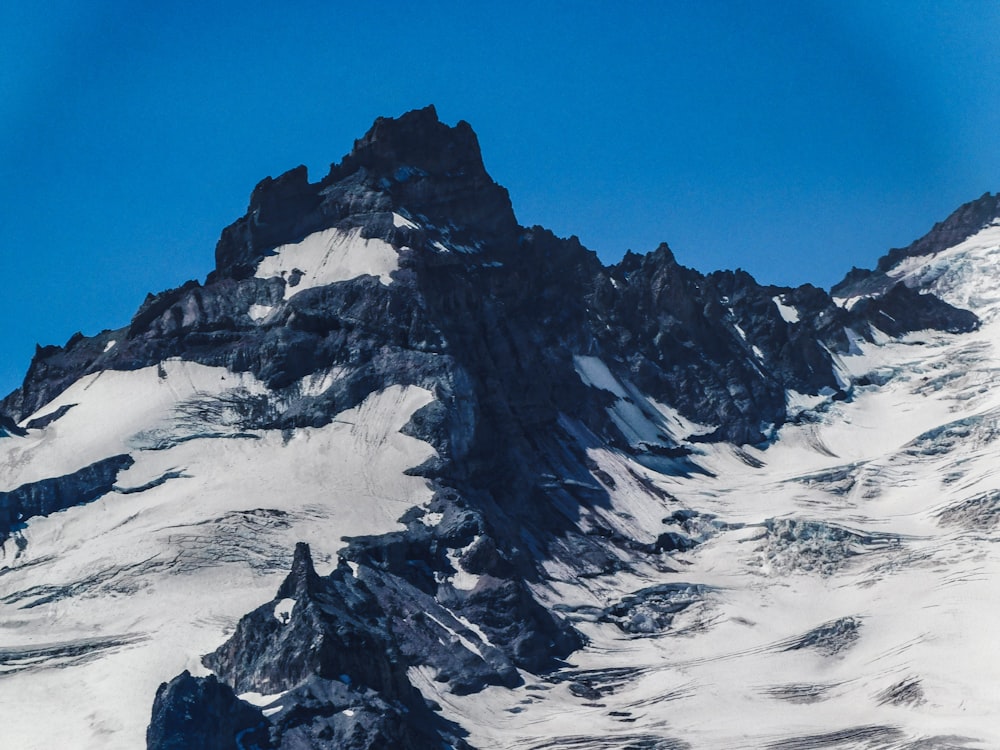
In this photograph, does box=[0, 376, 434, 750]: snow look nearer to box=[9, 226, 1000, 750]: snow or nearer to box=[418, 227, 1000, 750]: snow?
box=[9, 226, 1000, 750]: snow

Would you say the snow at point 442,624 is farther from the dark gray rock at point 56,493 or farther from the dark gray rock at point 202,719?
the dark gray rock at point 202,719

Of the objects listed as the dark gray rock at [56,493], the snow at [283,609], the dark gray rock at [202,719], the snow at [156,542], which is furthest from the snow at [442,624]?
the dark gray rock at [202,719]

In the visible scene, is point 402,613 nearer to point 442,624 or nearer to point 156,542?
point 442,624

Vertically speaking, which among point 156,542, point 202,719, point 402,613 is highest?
point 156,542

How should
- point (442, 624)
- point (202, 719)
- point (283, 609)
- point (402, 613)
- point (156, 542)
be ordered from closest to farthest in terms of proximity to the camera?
1. point (202, 719)
2. point (283, 609)
3. point (402, 613)
4. point (442, 624)
5. point (156, 542)

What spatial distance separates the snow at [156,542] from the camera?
138 meters

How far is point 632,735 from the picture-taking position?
146000 millimetres

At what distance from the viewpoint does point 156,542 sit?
16862 cm

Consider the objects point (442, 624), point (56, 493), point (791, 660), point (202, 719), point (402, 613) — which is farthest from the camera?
point (56, 493)

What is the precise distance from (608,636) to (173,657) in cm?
5221

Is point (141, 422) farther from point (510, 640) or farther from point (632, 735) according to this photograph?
point (632, 735)

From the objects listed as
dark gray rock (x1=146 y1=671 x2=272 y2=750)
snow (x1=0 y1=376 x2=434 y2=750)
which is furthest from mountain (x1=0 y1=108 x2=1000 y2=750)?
snow (x1=0 y1=376 x2=434 y2=750)

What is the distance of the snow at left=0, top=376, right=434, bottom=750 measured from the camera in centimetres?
13850

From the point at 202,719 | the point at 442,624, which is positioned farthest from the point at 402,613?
the point at 202,719
